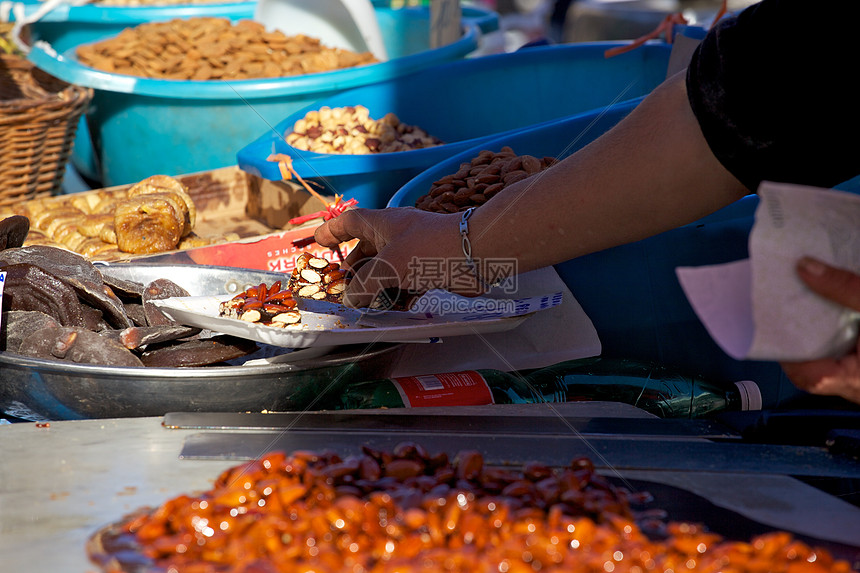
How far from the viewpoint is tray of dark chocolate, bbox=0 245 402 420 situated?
106 cm

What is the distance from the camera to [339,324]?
1.21m

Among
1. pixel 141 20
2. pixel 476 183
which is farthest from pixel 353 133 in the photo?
pixel 141 20

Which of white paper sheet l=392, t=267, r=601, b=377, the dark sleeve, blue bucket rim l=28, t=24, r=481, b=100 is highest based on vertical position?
the dark sleeve

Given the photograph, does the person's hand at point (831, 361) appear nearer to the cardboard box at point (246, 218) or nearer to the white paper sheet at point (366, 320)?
the white paper sheet at point (366, 320)

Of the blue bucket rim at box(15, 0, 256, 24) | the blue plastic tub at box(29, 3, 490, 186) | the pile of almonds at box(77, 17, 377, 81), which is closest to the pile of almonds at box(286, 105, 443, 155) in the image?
the blue plastic tub at box(29, 3, 490, 186)

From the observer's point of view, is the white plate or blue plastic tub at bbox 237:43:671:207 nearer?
the white plate

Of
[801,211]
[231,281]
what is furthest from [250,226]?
[801,211]

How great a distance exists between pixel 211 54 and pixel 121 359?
2.23 meters

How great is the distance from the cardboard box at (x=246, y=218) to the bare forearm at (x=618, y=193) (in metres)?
0.58

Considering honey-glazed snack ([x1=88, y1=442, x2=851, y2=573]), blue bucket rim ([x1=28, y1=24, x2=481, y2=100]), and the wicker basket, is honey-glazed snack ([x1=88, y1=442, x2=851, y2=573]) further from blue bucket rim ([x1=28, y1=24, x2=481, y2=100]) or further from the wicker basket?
blue bucket rim ([x1=28, y1=24, x2=481, y2=100])

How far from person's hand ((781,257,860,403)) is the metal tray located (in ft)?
2.04

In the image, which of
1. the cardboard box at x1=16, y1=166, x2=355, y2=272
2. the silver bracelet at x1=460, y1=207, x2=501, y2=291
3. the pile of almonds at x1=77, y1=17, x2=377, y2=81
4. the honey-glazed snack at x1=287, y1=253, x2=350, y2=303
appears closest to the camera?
the silver bracelet at x1=460, y1=207, x2=501, y2=291

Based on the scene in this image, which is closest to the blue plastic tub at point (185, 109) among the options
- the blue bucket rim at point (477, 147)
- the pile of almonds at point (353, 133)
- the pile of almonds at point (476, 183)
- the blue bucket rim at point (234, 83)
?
the blue bucket rim at point (234, 83)

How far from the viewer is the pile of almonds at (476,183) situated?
4.94 feet
